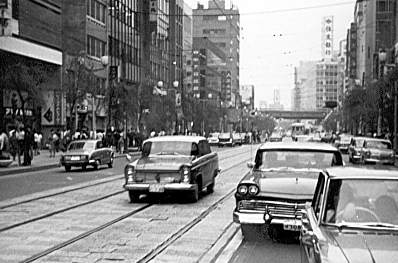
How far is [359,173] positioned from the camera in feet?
24.8

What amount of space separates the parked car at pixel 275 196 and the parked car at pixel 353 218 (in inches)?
117

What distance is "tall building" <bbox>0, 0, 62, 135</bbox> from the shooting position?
140ft

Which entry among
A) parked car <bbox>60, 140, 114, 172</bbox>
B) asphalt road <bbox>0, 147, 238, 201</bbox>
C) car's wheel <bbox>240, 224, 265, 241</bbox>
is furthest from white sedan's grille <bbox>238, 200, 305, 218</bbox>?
parked car <bbox>60, 140, 114, 172</bbox>

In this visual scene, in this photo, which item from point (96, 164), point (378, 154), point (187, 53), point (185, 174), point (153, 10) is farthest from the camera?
point (187, 53)

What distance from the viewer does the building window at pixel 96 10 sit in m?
67.9

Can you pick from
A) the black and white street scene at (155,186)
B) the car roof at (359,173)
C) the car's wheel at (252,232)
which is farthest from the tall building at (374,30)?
the car roof at (359,173)

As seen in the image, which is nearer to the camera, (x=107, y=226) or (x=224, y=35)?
(x=107, y=226)

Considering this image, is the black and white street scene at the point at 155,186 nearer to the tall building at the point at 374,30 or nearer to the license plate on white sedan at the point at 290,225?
the license plate on white sedan at the point at 290,225

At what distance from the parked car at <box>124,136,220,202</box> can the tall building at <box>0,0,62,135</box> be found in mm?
→ 20274

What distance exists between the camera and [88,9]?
67438 millimetres

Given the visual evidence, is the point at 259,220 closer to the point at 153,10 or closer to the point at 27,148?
the point at 27,148

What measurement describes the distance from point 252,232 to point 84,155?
20.7m

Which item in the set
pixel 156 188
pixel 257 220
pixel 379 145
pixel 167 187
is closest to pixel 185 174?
pixel 167 187

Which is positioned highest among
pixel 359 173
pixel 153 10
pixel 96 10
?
pixel 153 10
